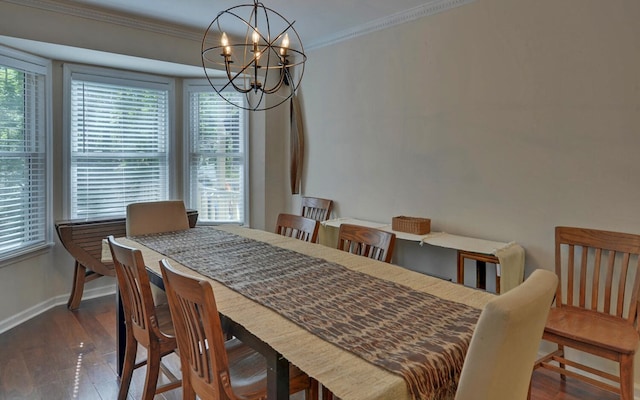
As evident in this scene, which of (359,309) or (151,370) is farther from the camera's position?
(151,370)

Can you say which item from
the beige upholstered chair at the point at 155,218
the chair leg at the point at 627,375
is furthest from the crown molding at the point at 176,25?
the chair leg at the point at 627,375

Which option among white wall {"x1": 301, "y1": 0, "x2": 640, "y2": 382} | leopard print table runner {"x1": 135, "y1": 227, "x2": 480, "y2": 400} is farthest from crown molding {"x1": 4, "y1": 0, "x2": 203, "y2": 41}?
leopard print table runner {"x1": 135, "y1": 227, "x2": 480, "y2": 400}

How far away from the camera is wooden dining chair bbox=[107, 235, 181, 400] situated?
1871mm

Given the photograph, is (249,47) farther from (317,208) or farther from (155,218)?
(155,218)

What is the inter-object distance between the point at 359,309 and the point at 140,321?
3.81ft

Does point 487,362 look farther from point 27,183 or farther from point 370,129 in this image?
point 27,183

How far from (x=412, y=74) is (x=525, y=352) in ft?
8.64

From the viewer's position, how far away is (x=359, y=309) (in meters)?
1.53

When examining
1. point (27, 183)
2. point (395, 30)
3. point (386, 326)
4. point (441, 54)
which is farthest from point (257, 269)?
point (27, 183)

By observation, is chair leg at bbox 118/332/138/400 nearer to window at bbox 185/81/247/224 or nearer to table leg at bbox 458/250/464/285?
table leg at bbox 458/250/464/285

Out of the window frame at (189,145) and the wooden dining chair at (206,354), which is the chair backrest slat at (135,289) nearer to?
the wooden dining chair at (206,354)

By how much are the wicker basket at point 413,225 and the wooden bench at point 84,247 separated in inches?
100

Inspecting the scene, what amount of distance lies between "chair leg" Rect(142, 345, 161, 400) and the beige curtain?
266 cm

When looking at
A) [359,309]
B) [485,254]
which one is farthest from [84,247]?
[485,254]
